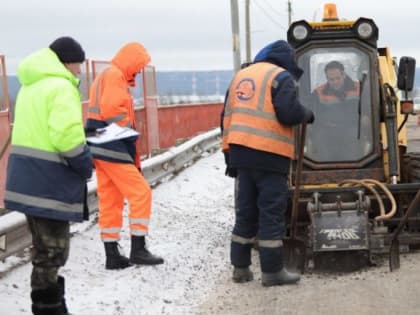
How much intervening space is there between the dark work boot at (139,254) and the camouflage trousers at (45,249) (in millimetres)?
1612

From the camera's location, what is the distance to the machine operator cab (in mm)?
7398

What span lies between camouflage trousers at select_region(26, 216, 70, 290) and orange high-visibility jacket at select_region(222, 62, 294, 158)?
5.72 ft

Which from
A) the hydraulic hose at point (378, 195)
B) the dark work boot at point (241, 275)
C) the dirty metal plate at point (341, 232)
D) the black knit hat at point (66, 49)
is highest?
the black knit hat at point (66, 49)

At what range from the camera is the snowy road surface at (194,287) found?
18.1ft

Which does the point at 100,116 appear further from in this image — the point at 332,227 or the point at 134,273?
the point at 332,227

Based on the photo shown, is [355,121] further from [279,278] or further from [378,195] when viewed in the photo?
A: [279,278]

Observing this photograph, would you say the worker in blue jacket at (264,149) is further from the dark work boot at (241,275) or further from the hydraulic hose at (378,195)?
the hydraulic hose at (378,195)

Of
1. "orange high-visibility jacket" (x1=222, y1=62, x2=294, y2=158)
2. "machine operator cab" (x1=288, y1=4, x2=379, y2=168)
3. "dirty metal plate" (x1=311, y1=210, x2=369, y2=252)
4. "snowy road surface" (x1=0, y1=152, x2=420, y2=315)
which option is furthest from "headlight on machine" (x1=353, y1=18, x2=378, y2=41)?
"snowy road surface" (x1=0, y1=152, x2=420, y2=315)

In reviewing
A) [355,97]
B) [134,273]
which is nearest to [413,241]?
[355,97]

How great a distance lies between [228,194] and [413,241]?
469cm

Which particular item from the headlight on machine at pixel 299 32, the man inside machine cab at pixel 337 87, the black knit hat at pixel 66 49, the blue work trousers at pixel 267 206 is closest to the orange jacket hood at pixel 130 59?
the blue work trousers at pixel 267 206

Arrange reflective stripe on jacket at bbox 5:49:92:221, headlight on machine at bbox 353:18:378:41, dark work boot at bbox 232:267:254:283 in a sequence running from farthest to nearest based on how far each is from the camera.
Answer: headlight on machine at bbox 353:18:378:41 < dark work boot at bbox 232:267:254:283 < reflective stripe on jacket at bbox 5:49:92:221

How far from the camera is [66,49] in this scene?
514 centimetres

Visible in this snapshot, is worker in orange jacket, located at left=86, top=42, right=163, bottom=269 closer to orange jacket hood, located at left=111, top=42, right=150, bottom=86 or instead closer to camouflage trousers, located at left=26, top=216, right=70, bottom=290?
orange jacket hood, located at left=111, top=42, right=150, bottom=86
